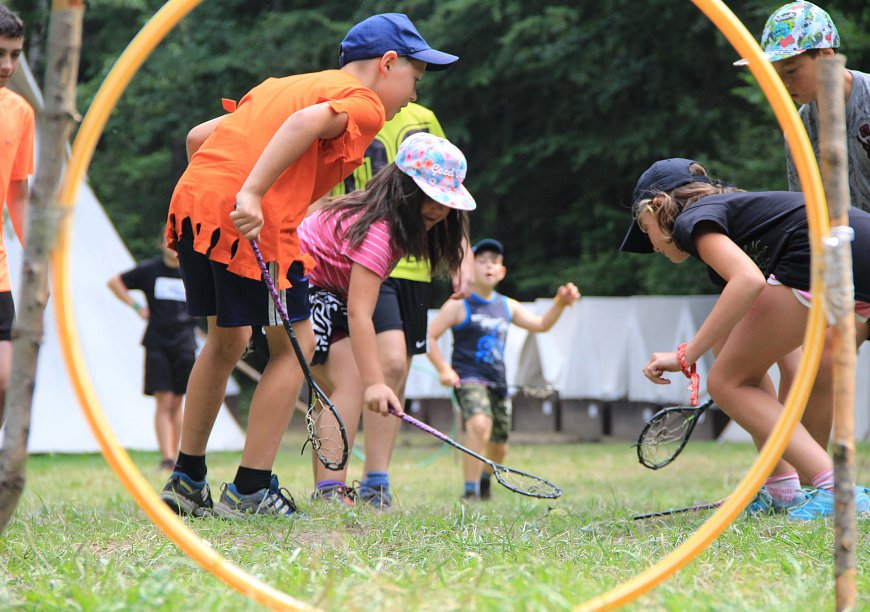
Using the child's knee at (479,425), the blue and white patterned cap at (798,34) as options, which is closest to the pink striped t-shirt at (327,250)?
the blue and white patterned cap at (798,34)

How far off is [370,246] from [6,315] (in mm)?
1271

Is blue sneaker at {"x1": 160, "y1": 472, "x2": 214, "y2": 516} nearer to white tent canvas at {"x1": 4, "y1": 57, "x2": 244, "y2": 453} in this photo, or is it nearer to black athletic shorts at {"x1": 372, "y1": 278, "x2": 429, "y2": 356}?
black athletic shorts at {"x1": 372, "y1": 278, "x2": 429, "y2": 356}

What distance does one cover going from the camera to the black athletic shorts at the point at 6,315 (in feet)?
11.7

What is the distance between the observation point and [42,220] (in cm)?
228

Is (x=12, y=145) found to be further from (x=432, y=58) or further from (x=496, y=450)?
(x=496, y=450)

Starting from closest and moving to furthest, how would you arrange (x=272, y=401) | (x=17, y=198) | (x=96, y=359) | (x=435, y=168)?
(x=272, y=401)
(x=17, y=198)
(x=435, y=168)
(x=96, y=359)

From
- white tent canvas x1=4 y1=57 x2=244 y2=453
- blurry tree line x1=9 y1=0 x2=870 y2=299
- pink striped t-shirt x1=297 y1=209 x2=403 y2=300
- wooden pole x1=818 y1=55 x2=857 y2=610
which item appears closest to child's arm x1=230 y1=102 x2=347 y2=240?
pink striped t-shirt x1=297 y1=209 x2=403 y2=300

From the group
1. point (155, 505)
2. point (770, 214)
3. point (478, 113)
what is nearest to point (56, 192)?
point (155, 505)

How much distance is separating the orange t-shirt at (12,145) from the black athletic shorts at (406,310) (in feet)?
5.01

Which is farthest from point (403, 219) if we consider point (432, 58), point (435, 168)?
point (432, 58)

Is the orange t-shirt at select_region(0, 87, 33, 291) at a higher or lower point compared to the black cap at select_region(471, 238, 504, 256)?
higher

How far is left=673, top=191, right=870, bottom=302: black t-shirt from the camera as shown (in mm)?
3418

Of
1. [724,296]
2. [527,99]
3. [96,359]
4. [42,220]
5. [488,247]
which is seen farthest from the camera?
[527,99]

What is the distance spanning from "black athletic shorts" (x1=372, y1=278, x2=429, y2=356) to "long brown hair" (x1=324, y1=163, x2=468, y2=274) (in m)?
A: 0.36
